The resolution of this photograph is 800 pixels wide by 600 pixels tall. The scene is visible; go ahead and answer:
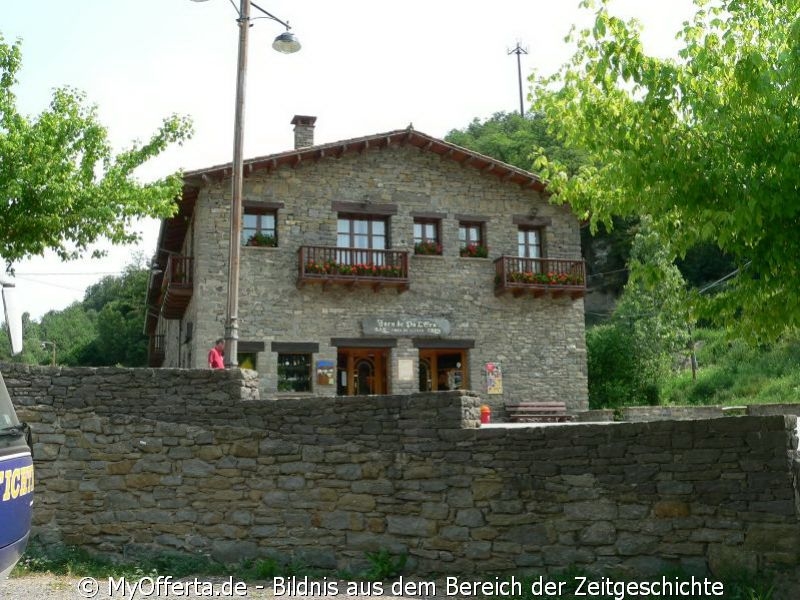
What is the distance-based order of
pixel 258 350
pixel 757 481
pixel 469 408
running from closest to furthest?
1. pixel 757 481
2. pixel 469 408
3. pixel 258 350

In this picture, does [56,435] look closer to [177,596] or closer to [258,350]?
[177,596]

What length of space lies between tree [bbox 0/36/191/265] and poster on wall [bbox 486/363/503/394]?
9278 mm

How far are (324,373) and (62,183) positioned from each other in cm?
782

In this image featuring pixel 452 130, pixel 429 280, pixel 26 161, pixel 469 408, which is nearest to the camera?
pixel 469 408

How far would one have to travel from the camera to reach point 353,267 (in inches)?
774

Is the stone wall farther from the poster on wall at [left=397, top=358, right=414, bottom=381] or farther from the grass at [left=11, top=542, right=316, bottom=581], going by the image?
the poster on wall at [left=397, top=358, right=414, bottom=381]

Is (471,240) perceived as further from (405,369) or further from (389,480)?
(389,480)

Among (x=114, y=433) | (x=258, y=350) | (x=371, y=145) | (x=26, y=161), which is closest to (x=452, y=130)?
(x=371, y=145)

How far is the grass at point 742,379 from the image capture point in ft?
88.7

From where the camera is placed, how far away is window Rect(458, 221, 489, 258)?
21.3 m

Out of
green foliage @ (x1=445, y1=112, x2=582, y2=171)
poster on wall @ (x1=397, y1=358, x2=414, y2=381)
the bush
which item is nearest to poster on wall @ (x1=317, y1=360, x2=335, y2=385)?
poster on wall @ (x1=397, y1=358, x2=414, y2=381)

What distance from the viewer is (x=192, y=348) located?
19.1m

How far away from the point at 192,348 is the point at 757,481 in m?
14.5

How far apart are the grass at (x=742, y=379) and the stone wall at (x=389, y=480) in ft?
66.5
